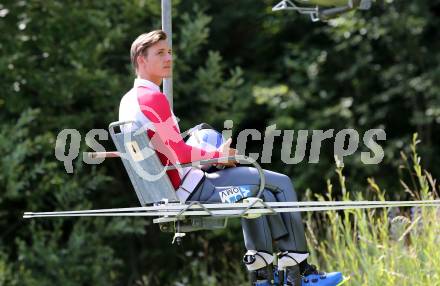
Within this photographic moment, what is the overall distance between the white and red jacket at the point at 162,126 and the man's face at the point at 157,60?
0.44 ft

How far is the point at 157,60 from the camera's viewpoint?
443 centimetres

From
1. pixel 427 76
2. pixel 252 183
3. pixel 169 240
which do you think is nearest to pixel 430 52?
pixel 427 76

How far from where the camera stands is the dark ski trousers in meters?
4.36

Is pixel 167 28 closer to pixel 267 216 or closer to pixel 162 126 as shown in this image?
pixel 162 126

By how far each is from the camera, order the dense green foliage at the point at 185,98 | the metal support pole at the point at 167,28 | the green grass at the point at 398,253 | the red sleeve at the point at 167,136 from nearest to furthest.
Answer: the red sleeve at the point at 167,136 → the metal support pole at the point at 167,28 → the green grass at the point at 398,253 → the dense green foliage at the point at 185,98

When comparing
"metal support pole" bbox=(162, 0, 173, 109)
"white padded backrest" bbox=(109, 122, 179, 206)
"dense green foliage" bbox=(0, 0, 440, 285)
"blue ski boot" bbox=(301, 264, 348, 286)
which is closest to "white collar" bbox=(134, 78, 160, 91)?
"white padded backrest" bbox=(109, 122, 179, 206)

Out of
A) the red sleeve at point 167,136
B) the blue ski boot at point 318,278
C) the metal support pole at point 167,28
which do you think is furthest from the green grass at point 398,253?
the red sleeve at point 167,136

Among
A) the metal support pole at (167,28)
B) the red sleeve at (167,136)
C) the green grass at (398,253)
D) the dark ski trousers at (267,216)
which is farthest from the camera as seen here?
the green grass at (398,253)

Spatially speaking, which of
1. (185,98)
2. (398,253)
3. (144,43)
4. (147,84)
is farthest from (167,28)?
(185,98)

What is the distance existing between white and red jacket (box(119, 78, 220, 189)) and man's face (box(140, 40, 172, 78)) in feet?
0.44

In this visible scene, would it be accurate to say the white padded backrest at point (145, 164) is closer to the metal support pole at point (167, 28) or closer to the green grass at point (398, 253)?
the metal support pole at point (167, 28)

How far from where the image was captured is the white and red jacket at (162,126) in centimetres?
421

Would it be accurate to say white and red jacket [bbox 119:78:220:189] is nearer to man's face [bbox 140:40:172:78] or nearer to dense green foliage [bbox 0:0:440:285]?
man's face [bbox 140:40:172:78]

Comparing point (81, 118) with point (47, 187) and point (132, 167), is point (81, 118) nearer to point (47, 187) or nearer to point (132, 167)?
point (47, 187)
